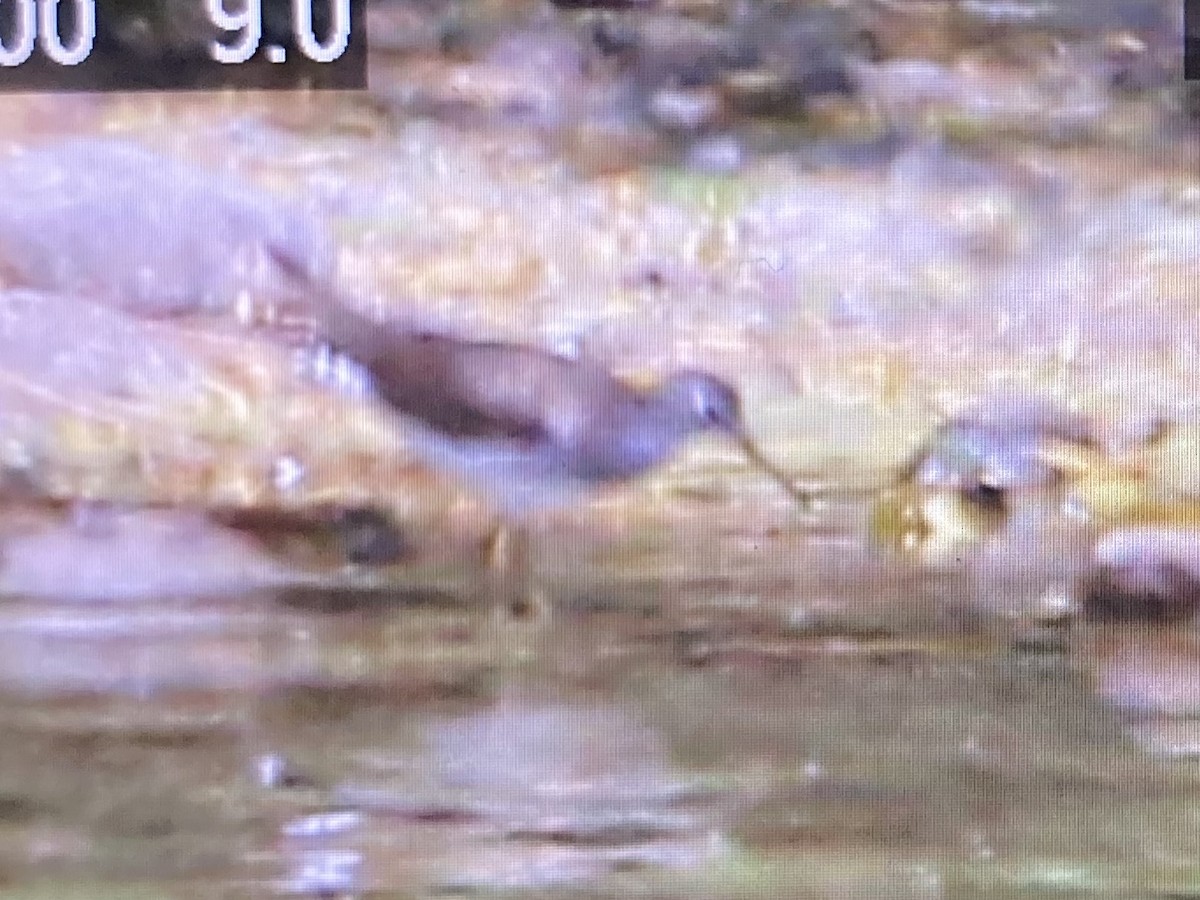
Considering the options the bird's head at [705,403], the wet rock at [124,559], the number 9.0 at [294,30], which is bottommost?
the wet rock at [124,559]

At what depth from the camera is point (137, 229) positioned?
958 mm

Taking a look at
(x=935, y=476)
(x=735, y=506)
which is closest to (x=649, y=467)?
(x=735, y=506)

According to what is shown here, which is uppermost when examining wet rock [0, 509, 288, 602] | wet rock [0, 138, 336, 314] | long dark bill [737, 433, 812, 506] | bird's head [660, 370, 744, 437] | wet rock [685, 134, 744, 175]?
wet rock [685, 134, 744, 175]

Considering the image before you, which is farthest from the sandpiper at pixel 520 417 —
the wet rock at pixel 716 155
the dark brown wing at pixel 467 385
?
the wet rock at pixel 716 155

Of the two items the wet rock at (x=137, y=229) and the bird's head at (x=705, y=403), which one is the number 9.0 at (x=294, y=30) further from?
the bird's head at (x=705, y=403)

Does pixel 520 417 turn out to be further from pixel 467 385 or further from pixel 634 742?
pixel 634 742

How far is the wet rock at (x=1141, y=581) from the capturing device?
0.98m

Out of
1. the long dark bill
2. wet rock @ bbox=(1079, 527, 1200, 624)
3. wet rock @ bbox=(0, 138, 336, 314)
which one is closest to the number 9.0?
wet rock @ bbox=(0, 138, 336, 314)

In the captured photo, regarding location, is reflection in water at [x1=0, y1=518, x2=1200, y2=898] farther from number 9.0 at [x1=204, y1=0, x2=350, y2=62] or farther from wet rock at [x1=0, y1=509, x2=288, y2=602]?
number 9.0 at [x1=204, y1=0, x2=350, y2=62]

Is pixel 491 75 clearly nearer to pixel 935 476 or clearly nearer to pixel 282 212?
pixel 282 212

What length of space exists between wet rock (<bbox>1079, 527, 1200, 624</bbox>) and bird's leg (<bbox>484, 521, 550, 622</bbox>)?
31cm

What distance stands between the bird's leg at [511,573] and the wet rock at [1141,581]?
0.31m

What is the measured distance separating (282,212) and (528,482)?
206 mm

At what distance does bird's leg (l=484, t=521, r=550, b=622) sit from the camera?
97 cm
